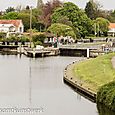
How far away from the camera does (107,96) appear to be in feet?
80.9

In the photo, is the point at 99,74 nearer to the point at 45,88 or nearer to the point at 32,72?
the point at 45,88

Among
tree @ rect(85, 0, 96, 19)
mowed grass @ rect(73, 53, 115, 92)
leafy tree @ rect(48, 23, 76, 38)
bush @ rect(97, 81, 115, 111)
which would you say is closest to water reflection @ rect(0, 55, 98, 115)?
bush @ rect(97, 81, 115, 111)

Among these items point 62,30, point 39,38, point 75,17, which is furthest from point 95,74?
point 75,17

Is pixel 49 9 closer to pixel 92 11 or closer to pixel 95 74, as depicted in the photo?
pixel 92 11

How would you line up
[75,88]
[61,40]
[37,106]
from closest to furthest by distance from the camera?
[37,106] → [75,88] → [61,40]

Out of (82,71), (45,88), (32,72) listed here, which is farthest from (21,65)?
(45,88)

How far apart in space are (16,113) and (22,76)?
17084 mm

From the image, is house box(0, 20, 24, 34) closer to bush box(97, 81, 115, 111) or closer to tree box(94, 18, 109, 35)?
tree box(94, 18, 109, 35)

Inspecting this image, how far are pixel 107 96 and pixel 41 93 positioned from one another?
7.99 metres

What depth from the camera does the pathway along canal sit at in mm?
26255

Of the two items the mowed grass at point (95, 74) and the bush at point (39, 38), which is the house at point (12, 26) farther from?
the mowed grass at point (95, 74)

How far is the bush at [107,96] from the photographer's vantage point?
24.2m

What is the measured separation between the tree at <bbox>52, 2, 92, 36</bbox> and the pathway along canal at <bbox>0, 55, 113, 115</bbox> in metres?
45.0

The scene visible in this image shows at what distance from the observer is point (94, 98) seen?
27.8 m
